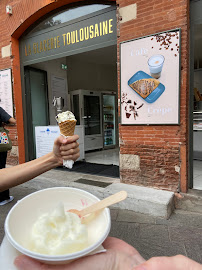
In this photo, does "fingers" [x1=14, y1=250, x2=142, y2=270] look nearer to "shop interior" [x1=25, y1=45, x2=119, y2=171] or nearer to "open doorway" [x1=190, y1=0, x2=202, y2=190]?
"open doorway" [x1=190, y1=0, x2=202, y2=190]

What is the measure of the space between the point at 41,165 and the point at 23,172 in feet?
0.39

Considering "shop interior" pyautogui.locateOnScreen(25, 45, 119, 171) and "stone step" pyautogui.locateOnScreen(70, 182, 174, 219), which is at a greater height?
"shop interior" pyautogui.locateOnScreen(25, 45, 119, 171)

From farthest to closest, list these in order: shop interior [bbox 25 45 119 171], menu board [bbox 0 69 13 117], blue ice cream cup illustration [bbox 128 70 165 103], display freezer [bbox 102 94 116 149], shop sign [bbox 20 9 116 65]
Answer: display freezer [bbox 102 94 116 149]
shop interior [bbox 25 45 119 171]
menu board [bbox 0 69 13 117]
shop sign [bbox 20 9 116 65]
blue ice cream cup illustration [bbox 128 70 165 103]

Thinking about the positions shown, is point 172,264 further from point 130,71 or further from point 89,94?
point 89,94

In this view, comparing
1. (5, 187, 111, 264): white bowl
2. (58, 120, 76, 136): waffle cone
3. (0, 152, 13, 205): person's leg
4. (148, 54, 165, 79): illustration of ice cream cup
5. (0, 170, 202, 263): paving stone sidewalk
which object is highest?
(148, 54, 165, 79): illustration of ice cream cup

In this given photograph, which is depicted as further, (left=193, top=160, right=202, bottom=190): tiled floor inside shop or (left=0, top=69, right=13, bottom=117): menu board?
(left=0, top=69, right=13, bottom=117): menu board

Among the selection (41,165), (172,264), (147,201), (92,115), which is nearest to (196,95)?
(92,115)

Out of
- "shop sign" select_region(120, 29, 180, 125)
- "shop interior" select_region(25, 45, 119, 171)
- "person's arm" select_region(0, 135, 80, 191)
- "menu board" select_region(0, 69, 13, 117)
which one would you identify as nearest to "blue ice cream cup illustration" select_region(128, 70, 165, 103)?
"shop sign" select_region(120, 29, 180, 125)

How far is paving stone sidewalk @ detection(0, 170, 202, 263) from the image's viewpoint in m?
2.47

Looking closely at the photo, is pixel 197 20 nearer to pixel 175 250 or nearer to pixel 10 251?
pixel 175 250

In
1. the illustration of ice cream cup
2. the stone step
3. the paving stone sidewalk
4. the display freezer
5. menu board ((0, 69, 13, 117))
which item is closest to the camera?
the paving stone sidewalk

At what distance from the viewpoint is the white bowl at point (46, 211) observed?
0.81 m

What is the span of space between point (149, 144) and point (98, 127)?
4993mm

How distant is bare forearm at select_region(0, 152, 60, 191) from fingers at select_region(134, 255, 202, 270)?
858 mm
